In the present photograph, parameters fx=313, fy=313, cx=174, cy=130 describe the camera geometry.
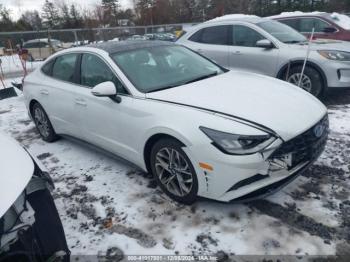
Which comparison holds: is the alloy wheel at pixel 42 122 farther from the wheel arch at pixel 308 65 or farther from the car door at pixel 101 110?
the wheel arch at pixel 308 65

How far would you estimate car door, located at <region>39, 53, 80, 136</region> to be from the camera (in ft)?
13.6

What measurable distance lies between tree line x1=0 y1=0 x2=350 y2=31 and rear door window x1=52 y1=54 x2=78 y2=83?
2888 centimetres

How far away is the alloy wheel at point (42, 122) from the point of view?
195 inches

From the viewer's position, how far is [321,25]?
8867 millimetres

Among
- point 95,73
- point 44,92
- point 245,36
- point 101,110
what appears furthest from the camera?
point 245,36

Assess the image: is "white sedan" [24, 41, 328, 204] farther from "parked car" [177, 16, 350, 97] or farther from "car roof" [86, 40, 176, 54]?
"parked car" [177, 16, 350, 97]

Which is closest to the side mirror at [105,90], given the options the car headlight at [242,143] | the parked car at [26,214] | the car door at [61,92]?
the car door at [61,92]

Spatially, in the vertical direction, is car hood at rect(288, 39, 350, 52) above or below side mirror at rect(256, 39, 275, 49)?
below

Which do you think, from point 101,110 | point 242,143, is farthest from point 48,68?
point 242,143

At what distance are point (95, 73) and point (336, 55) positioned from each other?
4.30m

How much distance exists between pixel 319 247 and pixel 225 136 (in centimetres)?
115

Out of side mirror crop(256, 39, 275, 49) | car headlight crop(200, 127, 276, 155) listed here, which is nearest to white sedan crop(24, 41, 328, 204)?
car headlight crop(200, 127, 276, 155)

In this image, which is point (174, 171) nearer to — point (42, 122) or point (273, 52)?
point (42, 122)

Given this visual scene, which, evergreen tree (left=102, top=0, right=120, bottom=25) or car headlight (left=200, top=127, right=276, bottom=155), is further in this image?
evergreen tree (left=102, top=0, right=120, bottom=25)
